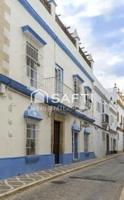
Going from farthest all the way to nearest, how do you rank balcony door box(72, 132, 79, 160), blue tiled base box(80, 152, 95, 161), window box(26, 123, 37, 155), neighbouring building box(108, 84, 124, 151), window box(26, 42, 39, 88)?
1. neighbouring building box(108, 84, 124, 151)
2. blue tiled base box(80, 152, 95, 161)
3. balcony door box(72, 132, 79, 160)
4. window box(26, 42, 39, 88)
5. window box(26, 123, 37, 155)

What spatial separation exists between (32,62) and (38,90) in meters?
1.16

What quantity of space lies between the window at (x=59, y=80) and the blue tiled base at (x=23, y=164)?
3.38 m

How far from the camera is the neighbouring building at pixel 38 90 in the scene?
1266 cm

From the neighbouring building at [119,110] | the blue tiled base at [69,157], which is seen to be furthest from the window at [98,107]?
the neighbouring building at [119,110]

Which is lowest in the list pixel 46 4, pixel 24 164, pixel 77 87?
pixel 24 164

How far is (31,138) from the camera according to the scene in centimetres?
→ 1512

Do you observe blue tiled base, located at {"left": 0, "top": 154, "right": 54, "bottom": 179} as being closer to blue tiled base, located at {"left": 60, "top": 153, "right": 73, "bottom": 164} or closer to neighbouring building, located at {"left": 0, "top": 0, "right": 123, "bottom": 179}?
neighbouring building, located at {"left": 0, "top": 0, "right": 123, "bottom": 179}

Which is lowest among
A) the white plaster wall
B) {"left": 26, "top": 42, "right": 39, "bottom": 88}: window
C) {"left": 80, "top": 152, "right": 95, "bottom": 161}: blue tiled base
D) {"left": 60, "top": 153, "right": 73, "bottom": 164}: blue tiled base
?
{"left": 80, "top": 152, "right": 95, "bottom": 161}: blue tiled base

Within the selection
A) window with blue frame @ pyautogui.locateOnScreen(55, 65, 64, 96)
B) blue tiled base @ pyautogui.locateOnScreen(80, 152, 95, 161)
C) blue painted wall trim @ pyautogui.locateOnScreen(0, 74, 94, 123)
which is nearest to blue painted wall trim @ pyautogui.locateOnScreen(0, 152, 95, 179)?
blue painted wall trim @ pyautogui.locateOnScreen(0, 74, 94, 123)

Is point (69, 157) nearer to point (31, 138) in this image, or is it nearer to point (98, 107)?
point (31, 138)

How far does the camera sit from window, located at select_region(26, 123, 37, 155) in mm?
14707

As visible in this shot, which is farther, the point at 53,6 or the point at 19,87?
the point at 53,6

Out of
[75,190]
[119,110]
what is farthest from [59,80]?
[119,110]

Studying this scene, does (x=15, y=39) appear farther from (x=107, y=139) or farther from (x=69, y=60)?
(x=107, y=139)
